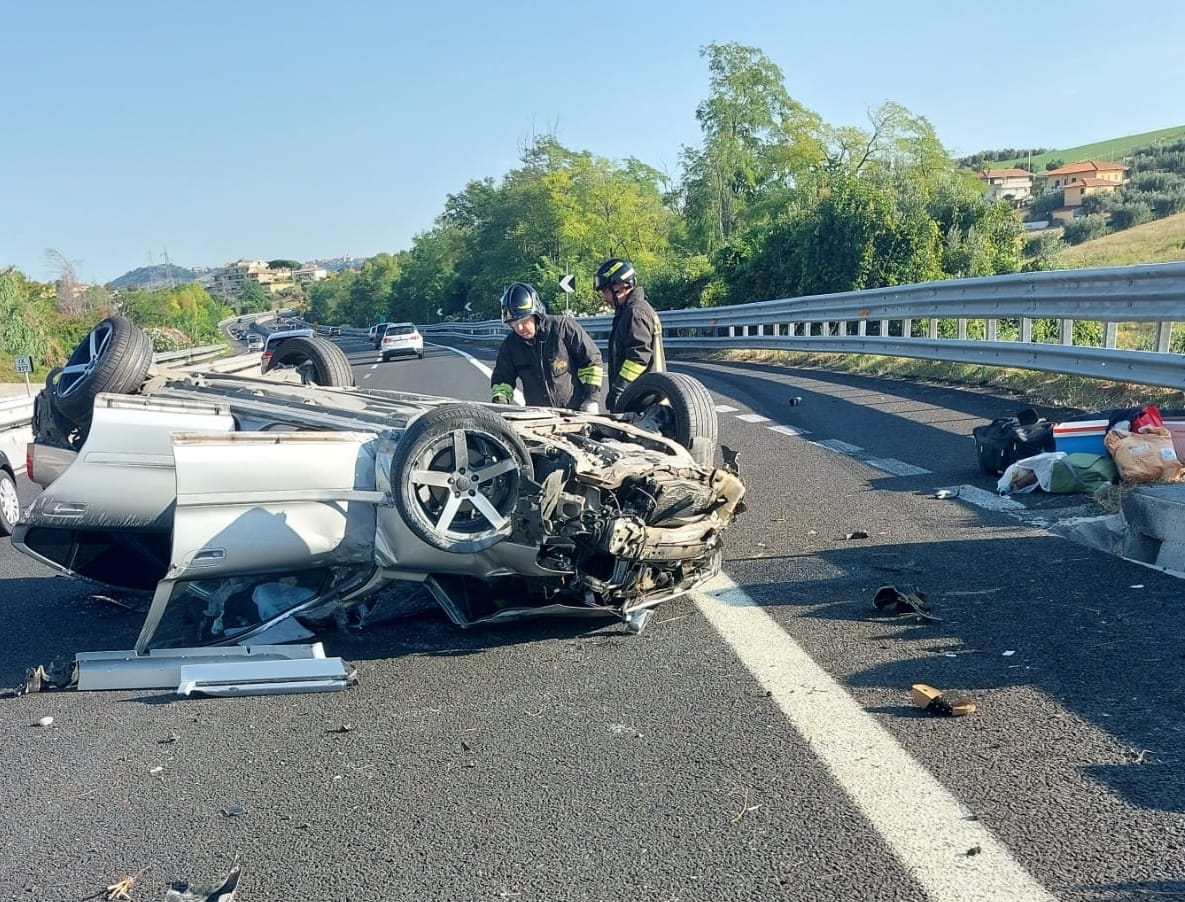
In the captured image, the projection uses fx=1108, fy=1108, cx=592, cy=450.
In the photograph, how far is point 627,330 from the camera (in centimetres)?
730

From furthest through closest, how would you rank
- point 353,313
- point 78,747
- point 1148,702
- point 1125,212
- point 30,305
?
point 353,313
point 1125,212
point 30,305
point 78,747
point 1148,702

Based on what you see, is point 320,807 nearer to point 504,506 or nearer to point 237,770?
point 237,770

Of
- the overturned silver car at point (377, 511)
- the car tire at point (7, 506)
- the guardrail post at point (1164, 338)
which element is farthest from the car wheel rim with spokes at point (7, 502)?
the guardrail post at point (1164, 338)

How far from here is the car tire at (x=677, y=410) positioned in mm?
5902

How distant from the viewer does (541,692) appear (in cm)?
407

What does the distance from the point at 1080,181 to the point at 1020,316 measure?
272 feet

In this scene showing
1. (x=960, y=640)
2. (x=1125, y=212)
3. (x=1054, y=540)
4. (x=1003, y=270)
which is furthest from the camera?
(x=1125, y=212)

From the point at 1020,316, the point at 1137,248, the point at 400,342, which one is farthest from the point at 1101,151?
→ the point at 1020,316

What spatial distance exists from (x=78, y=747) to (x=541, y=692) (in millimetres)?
1631

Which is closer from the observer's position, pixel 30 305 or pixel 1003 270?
pixel 1003 270

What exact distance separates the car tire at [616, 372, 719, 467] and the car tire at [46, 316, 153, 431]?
106 inches

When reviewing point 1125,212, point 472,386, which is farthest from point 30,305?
point 1125,212

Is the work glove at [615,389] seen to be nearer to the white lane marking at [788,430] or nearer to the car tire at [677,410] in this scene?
the car tire at [677,410]

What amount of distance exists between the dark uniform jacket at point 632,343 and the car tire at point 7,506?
4.84 meters
